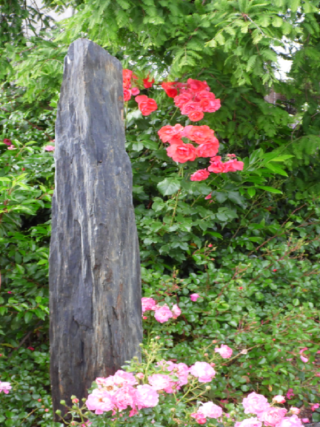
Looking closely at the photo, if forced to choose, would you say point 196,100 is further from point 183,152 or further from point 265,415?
point 265,415

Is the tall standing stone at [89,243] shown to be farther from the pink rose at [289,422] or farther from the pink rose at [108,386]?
the pink rose at [289,422]

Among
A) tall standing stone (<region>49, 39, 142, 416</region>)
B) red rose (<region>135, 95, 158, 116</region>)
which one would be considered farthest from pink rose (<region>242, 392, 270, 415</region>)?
red rose (<region>135, 95, 158, 116</region>)

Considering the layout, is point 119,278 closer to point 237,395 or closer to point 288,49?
point 237,395

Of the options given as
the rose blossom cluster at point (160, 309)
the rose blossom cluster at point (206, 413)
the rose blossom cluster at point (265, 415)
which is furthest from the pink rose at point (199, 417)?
the rose blossom cluster at point (160, 309)

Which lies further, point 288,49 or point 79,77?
point 288,49

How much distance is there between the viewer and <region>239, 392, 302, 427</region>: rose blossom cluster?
132 cm

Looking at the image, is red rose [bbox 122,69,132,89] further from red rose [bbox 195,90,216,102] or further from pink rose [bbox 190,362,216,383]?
pink rose [bbox 190,362,216,383]

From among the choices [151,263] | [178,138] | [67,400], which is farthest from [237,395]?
[178,138]

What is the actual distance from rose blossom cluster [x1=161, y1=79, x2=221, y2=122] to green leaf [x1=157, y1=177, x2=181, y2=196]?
0.43 m

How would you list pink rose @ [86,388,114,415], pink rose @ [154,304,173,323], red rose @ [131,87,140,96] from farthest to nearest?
red rose @ [131,87,140,96] < pink rose @ [154,304,173,323] < pink rose @ [86,388,114,415]

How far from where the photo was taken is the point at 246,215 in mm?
3238

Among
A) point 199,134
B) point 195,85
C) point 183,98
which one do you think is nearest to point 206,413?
point 199,134

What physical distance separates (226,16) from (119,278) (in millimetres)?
1753

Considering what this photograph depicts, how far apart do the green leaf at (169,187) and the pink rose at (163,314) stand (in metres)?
0.80
